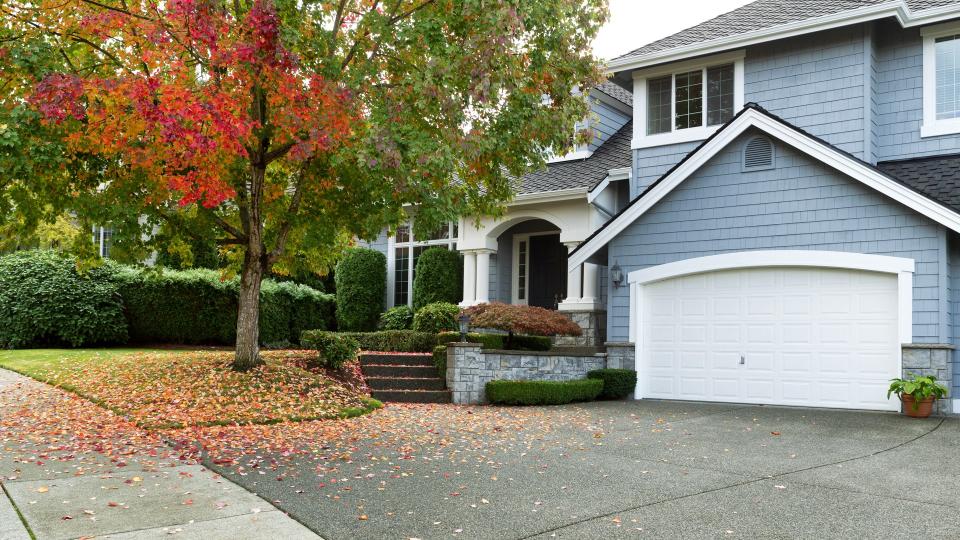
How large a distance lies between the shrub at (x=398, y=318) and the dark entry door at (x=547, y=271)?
2740mm

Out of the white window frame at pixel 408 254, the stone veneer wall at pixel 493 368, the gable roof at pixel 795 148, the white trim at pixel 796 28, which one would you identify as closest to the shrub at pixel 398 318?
the white window frame at pixel 408 254

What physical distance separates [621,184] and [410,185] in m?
7.81

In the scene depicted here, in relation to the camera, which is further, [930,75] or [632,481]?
[930,75]

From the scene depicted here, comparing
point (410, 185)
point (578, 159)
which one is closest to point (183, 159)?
point (410, 185)

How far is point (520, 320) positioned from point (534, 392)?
1.66 meters

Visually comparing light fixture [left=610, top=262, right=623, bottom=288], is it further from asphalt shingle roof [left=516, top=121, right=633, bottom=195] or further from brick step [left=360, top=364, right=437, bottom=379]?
brick step [left=360, top=364, right=437, bottom=379]

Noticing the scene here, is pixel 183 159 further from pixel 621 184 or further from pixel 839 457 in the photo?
pixel 621 184

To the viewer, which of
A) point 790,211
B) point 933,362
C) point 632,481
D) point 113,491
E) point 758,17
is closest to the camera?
point 113,491

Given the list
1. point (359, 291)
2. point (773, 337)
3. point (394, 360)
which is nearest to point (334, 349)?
point (394, 360)

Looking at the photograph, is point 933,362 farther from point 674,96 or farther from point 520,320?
point 674,96

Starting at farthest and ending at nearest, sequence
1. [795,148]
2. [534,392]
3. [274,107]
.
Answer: [534,392], [795,148], [274,107]

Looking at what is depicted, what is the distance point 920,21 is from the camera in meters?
12.5

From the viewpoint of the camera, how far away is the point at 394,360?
1355cm

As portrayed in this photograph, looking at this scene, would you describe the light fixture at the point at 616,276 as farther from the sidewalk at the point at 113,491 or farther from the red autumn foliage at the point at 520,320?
the sidewalk at the point at 113,491
